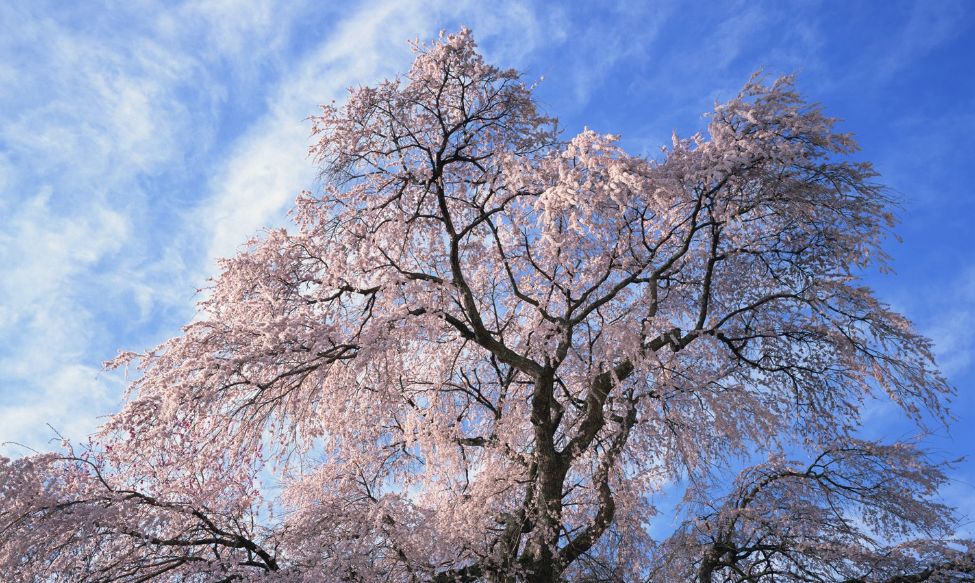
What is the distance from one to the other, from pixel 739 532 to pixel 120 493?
24.9 feet

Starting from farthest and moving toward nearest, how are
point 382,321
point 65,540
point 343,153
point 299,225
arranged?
1. point 299,225
2. point 343,153
3. point 382,321
4. point 65,540

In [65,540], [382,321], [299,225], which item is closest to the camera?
[65,540]

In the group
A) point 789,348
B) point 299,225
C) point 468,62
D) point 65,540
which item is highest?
point 468,62

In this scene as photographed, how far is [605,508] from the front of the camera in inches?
350

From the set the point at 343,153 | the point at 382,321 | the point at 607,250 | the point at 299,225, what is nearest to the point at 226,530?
the point at 382,321

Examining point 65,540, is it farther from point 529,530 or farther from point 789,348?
point 789,348

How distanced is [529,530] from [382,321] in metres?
3.15

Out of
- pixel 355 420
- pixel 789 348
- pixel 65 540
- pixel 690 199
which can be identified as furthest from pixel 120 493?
pixel 789 348

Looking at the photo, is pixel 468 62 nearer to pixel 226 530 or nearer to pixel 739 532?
pixel 226 530

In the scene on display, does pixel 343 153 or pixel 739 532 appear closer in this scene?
pixel 343 153

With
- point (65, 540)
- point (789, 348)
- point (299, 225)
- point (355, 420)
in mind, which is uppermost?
point (299, 225)

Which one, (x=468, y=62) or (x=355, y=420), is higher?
(x=468, y=62)

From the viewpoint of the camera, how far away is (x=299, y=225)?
9719 millimetres

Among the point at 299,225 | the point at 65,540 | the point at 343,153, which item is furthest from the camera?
the point at 299,225
